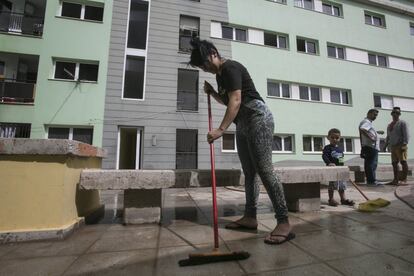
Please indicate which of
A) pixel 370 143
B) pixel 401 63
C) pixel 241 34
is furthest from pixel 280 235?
pixel 401 63

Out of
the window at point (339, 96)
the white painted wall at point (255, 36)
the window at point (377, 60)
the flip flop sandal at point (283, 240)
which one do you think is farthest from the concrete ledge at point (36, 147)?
the window at point (377, 60)

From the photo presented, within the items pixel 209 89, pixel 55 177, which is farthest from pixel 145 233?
pixel 209 89

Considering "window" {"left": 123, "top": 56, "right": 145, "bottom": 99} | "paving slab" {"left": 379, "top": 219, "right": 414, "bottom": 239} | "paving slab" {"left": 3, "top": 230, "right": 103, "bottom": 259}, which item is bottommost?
"paving slab" {"left": 3, "top": 230, "right": 103, "bottom": 259}

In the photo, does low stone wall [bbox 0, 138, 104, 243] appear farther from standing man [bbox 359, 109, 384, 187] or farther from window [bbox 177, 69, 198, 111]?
window [bbox 177, 69, 198, 111]

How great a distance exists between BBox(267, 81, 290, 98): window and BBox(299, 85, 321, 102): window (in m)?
0.86

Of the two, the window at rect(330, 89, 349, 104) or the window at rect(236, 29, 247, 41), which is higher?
the window at rect(236, 29, 247, 41)

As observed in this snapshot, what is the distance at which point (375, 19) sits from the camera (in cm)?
1825

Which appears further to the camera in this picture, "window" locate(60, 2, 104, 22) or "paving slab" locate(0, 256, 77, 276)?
"window" locate(60, 2, 104, 22)

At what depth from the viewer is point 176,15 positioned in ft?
44.2

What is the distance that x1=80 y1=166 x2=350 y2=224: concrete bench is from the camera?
3.08 m

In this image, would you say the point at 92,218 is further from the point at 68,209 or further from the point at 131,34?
the point at 131,34

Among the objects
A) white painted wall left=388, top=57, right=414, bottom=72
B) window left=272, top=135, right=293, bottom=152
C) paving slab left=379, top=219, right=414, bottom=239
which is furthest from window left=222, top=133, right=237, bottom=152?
white painted wall left=388, top=57, right=414, bottom=72

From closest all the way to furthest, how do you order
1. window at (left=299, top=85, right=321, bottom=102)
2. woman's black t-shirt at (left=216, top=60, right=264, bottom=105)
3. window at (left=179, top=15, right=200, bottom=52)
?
1. woman's black t-shirt at (left=216, top=60, right=264, bottom=105)
2. window at (left=179, top=15, right=200, bottom=52)
3. window at (left=299, top=85, right=321, bottom=102)

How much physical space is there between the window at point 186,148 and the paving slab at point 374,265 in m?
10.6
